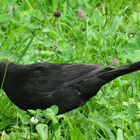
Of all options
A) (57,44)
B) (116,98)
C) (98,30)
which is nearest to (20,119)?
(116,98)

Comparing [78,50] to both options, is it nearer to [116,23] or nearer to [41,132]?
[116,23]

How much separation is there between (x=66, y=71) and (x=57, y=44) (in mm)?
1071

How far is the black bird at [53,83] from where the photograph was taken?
18.8ft

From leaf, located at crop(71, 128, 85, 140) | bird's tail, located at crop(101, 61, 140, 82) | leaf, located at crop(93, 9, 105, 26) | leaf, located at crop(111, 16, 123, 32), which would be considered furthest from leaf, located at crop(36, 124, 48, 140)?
leaf, located at crop(93, 9, 105, 26)

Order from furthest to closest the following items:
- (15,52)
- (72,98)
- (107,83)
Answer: (15,52), (107,83), (72,98)

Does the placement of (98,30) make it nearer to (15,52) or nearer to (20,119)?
(15,52)

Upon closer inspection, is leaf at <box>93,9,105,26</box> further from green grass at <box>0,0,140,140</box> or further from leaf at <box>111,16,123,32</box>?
leaf at <box>111,16,123,32</box>

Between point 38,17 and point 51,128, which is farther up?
point 38,17

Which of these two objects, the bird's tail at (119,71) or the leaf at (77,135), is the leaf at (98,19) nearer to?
the bird's tail at (119,71)

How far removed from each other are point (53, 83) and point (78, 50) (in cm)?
108

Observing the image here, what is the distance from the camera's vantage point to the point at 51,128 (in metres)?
5.48

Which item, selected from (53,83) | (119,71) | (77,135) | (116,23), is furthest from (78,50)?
(77,135)

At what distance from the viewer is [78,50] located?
6.84 m

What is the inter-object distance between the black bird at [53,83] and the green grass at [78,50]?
0.12 metres
